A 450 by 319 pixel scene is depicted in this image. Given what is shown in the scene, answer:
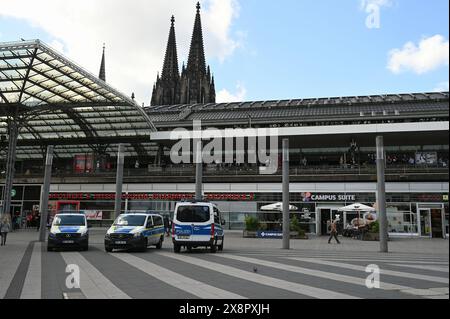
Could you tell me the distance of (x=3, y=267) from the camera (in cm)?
1327

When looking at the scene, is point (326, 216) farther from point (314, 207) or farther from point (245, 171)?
point (245, 171)

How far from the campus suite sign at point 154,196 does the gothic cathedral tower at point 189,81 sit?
58.7m

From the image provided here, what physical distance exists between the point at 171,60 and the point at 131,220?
96.2m

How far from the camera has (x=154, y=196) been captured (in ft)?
133

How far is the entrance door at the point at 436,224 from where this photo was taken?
3281 cm

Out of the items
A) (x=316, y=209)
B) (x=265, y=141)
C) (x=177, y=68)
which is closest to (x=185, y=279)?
(x=316, y=209)

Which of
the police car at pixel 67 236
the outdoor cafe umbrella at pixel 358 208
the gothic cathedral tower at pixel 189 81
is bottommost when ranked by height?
the police car at pixel 67 236

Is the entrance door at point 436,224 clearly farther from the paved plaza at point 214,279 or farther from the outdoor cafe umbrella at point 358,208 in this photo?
the paved plaza at point 214,279

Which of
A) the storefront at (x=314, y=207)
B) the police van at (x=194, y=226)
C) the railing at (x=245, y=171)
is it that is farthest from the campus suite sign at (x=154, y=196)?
the police van at (x=194, y=226)

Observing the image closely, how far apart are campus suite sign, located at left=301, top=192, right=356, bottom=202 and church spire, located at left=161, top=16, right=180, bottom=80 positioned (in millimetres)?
77047

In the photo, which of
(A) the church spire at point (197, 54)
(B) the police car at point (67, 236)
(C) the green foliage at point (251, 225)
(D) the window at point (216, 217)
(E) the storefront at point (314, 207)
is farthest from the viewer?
(A) the church spire at point (197, 54)

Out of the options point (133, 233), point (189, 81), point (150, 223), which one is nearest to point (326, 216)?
point (150, 223)

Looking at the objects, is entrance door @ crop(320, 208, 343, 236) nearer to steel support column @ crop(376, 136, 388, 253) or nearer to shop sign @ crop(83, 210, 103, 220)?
steel support column @ crop(376, 136, 388, 253)
